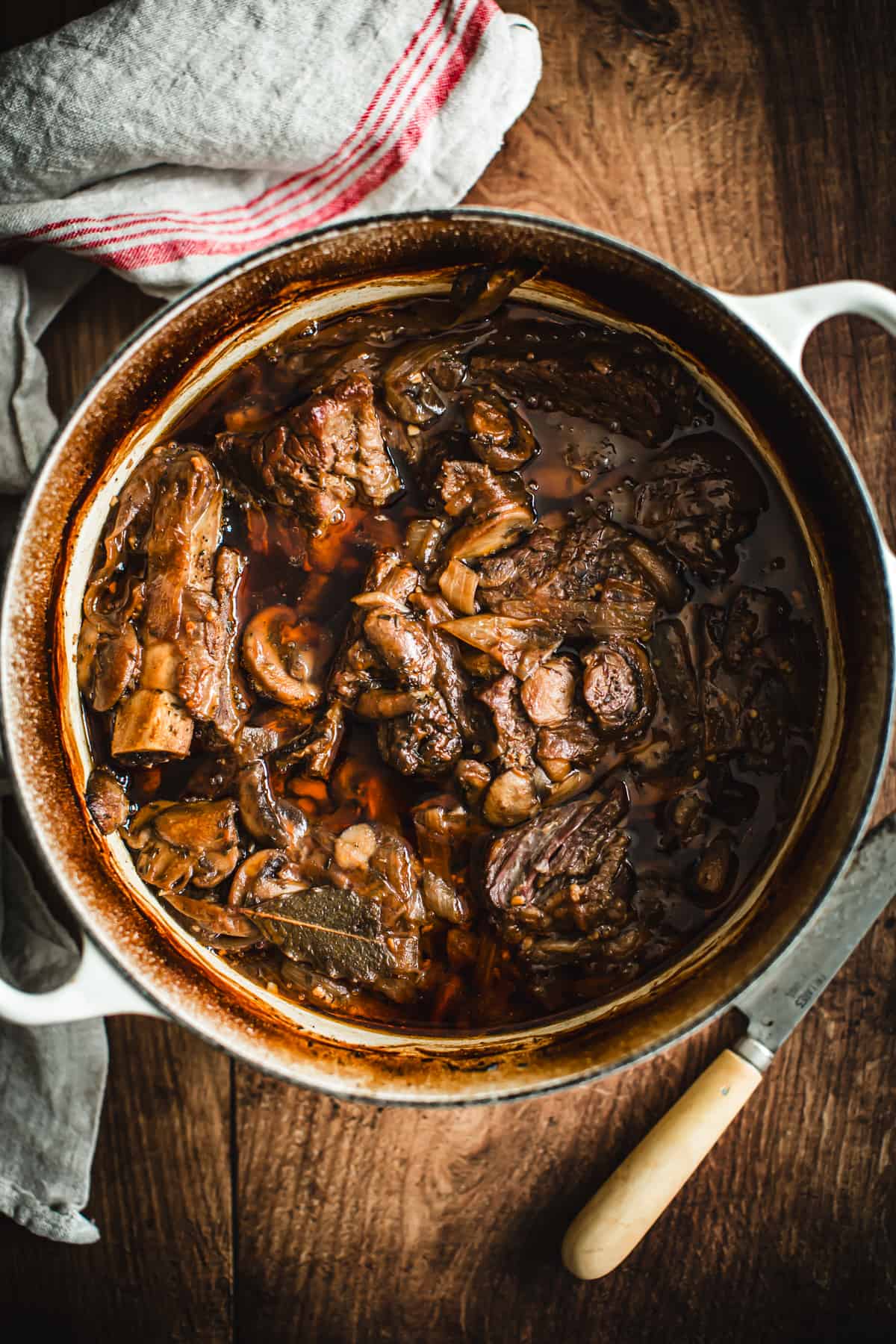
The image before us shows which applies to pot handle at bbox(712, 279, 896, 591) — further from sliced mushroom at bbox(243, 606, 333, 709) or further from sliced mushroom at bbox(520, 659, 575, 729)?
sliced mushroom at bbox(243, 606, 333, 709)

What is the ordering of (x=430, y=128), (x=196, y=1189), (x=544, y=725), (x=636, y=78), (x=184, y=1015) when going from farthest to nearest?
1. (x=196, y=1189)
2. (x=636, y=78)
3. (x=430, y=128)
4. (x=544, y=725)
5. (x=184, y=1015)

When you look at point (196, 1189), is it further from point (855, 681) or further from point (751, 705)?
point (855, 681)

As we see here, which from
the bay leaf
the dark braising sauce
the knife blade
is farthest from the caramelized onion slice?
the knife blade

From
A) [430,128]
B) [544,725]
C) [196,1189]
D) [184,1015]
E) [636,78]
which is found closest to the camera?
[184,1015]

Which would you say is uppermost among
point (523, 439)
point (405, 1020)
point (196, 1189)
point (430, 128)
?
point (430, 128)

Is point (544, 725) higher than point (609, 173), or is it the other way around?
point (609, 173)

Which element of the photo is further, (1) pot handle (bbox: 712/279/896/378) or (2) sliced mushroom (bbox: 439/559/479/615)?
Result: (2) sliced mushroom (bbox: 439/559/479/615)

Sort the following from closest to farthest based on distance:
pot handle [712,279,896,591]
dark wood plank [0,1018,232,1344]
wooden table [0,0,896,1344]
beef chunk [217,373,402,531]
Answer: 1. pot handle [712,279,896,591]
2. beef chunk [217,373,402,531]
3. wooden table [0,0,896,1344]
4. dark wood plank [0,1018,232,1344]

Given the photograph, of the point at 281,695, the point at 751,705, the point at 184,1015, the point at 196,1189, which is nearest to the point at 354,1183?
the point at 196,1189

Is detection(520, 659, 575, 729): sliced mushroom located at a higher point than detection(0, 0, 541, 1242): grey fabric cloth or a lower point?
lower
